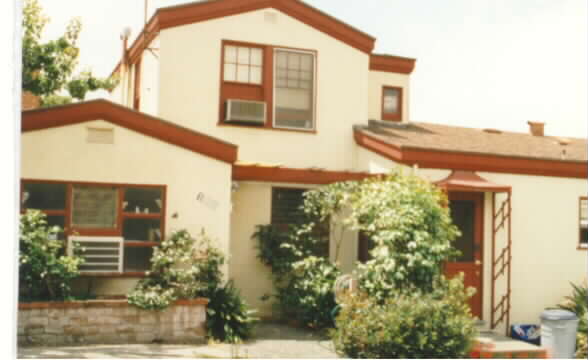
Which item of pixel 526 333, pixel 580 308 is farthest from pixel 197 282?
pixel 580 308

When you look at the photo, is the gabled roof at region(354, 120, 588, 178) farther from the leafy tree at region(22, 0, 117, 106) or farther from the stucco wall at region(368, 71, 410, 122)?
the leafy tree at region(22, 0, 117, 106)

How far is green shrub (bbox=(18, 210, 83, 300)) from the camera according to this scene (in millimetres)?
10336

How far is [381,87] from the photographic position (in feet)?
57.5

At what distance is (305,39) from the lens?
15.2 meters

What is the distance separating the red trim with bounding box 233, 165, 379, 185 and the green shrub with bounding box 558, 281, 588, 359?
461 cm

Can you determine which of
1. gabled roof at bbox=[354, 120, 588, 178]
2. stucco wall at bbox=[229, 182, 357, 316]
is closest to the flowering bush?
stucco wall at bbox=[229, 182, 357, 316]

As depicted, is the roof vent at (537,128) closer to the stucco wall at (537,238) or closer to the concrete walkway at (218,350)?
the stucco wall at (537,238)

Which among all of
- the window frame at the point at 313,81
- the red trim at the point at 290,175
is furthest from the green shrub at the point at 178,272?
the window frame at the point at 313,81

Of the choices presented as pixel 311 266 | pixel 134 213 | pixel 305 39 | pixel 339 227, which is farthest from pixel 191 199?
pixel 305 39

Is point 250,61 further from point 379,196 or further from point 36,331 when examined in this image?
point 36,331

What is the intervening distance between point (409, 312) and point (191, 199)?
12.9 feet

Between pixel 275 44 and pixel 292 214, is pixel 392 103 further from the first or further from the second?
pixel 292 214

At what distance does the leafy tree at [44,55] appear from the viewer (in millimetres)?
12844

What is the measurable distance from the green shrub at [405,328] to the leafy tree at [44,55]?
6.64 meters
